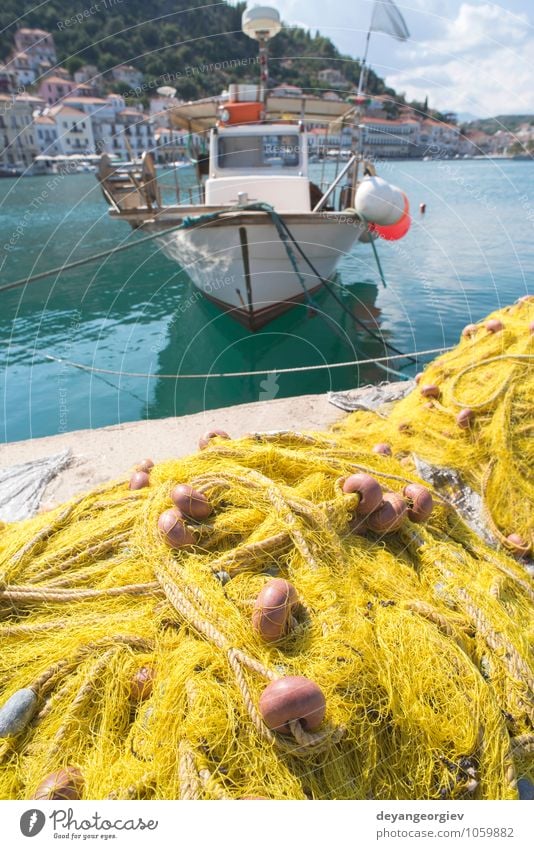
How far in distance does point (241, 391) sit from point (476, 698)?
7.93 m

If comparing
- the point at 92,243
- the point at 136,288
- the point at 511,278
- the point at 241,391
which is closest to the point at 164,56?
the point at 92,243

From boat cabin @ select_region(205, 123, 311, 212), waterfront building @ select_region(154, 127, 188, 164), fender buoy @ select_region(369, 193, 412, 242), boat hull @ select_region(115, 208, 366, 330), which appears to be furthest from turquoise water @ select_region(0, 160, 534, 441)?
waterfront building @ select_region(154, 127, 188, 164)

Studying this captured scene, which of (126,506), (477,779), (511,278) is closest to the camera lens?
(477,779)

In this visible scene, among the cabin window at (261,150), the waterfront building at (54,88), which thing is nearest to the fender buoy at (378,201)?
the cabin window at (261,150)

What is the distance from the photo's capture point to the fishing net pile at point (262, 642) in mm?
1835

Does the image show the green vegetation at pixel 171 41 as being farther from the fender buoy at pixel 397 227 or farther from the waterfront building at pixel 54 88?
the fender buoy at pixel 397 227

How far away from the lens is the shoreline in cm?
479

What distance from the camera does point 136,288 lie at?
16891 mm

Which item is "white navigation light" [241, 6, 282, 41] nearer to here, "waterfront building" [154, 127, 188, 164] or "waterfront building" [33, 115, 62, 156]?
"waterfront building" [154, 127, 188, 164]

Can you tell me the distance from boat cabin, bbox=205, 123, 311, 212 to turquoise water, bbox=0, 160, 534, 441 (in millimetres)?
2516

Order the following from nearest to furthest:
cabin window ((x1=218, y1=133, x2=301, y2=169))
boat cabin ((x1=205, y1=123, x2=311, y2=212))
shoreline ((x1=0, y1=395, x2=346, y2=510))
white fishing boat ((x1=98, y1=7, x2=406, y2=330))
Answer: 1. shoreline ((x1=0, y1=395, x2=346, y2=510))
2. white fishing boat ((x1=98, y1=7, x2=406, y2=330))
3. boat cabin ((x1=205, y1=123, x2=311, y2=212))
4. cabin window ((x1=218, y1=133, x2=301, y2=169))

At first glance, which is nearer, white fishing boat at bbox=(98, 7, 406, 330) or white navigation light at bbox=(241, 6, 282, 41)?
white fishing boat at bbox=(98, 7, 406, 330)

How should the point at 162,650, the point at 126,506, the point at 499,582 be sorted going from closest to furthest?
the point at 162,650
the point at 499,582
the point at 126,506
